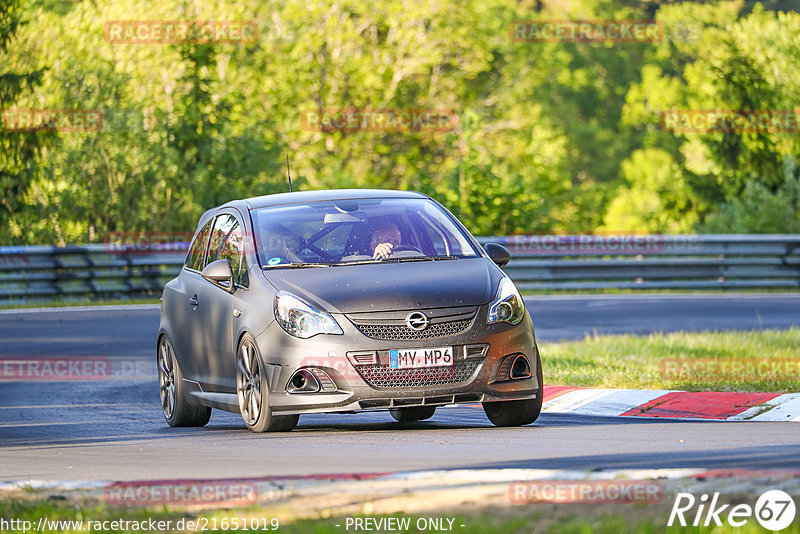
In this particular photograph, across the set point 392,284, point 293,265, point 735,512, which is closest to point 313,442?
point 392,284

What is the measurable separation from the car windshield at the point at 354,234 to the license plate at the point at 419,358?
39.1 inches

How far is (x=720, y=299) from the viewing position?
2438cm

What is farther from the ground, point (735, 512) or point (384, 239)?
point (384, 239)

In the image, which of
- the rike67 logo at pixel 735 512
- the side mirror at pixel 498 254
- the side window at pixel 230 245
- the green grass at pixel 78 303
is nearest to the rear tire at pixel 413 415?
the side mirror at pixel 498 254

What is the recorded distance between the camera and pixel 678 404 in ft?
35.9

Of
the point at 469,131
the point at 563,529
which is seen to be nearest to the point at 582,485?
the point at 563,529

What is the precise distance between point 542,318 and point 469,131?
2238 cm

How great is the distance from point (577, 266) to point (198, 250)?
15388 mm

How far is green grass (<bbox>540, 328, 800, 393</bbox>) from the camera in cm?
1187

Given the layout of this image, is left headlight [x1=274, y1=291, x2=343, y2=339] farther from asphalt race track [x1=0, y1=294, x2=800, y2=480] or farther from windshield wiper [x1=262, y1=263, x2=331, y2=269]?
asphalt race track [x1=0, y1=294, x2=800, y2=480]

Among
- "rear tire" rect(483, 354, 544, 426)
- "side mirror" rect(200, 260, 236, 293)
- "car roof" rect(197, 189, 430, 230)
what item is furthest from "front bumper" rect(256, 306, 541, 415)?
"car roof" rect(197, 189, 430, 230)

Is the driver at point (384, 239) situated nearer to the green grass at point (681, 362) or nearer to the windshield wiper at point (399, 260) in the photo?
the windshield wiper at point (399, 260)

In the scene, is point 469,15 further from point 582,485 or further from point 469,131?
point 582,485

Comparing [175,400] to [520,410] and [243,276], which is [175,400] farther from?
[520,410]
